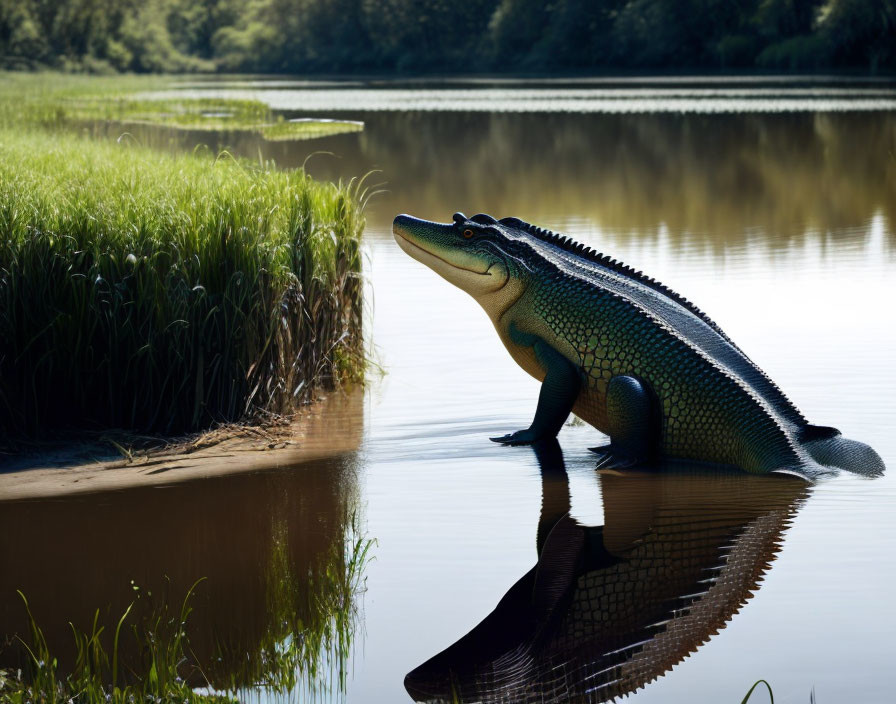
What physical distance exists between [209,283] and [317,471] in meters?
1.27

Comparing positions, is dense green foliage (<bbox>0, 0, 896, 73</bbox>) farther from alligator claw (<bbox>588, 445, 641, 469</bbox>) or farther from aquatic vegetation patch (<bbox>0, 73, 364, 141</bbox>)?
alligator claw (<bbox>588, 445, 641, 469</bbox>)

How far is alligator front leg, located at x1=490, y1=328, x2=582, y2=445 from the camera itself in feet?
20.2

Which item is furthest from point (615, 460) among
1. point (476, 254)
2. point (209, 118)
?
point (209, 118)

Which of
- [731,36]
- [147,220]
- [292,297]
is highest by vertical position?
[731,36]

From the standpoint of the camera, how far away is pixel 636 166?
23047 millimetres

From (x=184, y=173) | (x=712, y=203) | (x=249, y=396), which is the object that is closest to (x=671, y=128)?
(x=712, y=203)

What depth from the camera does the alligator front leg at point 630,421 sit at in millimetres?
5891

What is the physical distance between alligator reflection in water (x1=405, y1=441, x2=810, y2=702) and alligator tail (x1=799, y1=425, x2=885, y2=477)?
0.30 meters

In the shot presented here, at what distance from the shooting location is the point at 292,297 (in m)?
7.21

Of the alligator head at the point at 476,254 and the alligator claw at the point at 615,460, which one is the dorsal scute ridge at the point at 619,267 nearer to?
the alligator head at the point at 476,254

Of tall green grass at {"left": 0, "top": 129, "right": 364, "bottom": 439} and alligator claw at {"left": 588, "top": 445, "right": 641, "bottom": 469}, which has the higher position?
tall green grass at {"left": 0, "top": 129, "right": 364, "bottom": 439}

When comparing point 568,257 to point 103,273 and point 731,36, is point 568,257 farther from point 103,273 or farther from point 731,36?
point 731,36

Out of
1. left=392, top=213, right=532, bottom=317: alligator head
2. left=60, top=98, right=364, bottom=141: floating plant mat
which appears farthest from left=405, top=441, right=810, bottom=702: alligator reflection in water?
left=60, top=98, right=364, bottom=141: floating plant mat

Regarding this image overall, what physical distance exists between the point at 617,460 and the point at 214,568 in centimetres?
213
